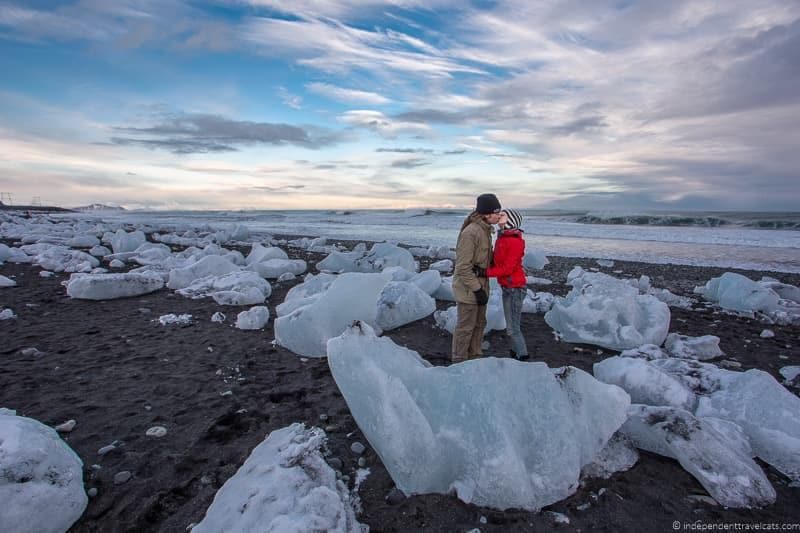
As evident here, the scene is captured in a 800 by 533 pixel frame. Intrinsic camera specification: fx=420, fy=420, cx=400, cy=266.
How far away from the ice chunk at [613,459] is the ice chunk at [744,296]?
5290 mm

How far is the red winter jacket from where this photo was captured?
13.2ft

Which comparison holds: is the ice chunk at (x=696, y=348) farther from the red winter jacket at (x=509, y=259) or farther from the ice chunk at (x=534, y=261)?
the ice chunk at (x=534, y=261)

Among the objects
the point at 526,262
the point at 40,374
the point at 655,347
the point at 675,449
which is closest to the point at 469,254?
the point at 675,449

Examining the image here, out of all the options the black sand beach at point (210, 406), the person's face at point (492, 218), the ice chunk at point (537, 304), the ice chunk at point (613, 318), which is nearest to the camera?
the black sand beach at point (210, 406)

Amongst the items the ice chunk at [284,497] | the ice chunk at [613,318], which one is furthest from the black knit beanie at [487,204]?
the ice chunk at [284,497]

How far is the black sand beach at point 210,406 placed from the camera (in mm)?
2129

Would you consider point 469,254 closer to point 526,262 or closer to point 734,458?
→ point 734,458

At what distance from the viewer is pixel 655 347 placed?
14.1ft

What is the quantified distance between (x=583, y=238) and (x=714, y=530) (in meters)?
18.8

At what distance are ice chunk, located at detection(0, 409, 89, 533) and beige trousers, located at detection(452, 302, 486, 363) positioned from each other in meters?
2.88

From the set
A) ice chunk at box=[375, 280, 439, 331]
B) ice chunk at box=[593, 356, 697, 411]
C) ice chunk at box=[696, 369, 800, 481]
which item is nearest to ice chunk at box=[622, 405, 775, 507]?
ice chunk at box=[696, 369, 800, 481]

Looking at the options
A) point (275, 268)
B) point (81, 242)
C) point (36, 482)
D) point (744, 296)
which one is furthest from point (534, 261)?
point (81, 242)

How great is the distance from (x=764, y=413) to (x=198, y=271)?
7482 millimetres

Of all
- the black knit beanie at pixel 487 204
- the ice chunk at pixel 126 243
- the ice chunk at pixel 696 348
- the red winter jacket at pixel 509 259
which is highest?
the black knit beanie at pixel 487 204
